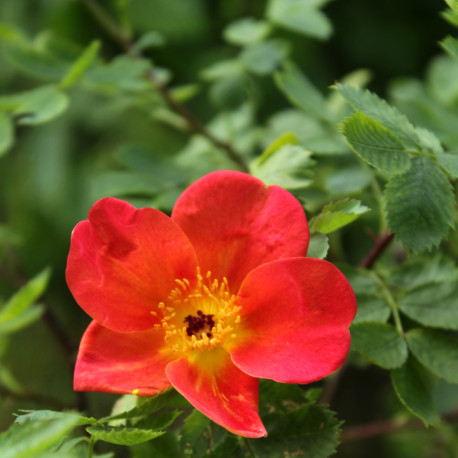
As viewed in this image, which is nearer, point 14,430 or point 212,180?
point 14,430

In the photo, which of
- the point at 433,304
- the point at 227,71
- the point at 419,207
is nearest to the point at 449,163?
the point at 419,207

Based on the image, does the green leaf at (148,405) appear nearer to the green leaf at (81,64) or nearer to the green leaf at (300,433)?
the green leaf at (300,433)

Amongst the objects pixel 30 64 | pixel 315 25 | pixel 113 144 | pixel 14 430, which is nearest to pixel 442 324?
pixel 14 430

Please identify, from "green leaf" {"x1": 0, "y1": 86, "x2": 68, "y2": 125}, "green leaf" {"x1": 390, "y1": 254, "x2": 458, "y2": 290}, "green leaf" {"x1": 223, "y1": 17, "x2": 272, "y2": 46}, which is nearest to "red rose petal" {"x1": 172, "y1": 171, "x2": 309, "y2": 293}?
"green leaf" {"x1": 390, "y1": 254, "x2": 458, "y2": 290}

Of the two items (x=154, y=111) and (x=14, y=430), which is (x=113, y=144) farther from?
(x=14, y=430)

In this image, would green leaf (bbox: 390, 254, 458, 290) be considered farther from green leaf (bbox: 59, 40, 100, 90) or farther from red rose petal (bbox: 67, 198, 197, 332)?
green leaf (bbox: 59, 40, 100, 90)

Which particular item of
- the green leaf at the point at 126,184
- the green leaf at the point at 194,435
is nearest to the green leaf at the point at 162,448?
the green leaf at the point at 194,435
